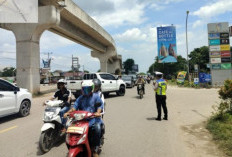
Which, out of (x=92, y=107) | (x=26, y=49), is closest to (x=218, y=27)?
(x=26, y=49)

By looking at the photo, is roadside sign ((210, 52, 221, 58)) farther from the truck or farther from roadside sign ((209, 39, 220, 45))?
the truck

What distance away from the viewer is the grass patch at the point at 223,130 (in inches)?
175

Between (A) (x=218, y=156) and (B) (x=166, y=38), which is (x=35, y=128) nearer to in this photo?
(A) (x=218, y=156)

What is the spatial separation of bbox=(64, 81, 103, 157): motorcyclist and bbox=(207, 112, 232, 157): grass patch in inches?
108

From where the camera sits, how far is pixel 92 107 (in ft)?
13.0

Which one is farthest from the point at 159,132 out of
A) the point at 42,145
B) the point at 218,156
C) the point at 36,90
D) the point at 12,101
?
the point at 36,90

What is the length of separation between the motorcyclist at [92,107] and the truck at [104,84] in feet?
31.7

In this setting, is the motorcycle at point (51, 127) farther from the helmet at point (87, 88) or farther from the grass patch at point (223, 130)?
the grass patch at point (223, 130)

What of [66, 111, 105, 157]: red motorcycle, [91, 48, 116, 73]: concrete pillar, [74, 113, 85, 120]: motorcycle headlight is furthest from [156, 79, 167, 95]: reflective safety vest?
[91, 48, 116, 73]: concrete pillar

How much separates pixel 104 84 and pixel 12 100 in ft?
25.7

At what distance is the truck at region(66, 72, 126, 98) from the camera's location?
13854 millimetres

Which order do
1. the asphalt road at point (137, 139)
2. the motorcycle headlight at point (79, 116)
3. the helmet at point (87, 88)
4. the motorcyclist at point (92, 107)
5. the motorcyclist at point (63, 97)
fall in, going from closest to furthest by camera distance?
the motorcycle headlight at point (79, 116)
the motorcyclist at point (92, 107)
the helmet at point (87, 88)
the asphalt road at point (137, 139)
the motorcyclist at point (63, 97)

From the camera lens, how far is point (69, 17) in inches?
832

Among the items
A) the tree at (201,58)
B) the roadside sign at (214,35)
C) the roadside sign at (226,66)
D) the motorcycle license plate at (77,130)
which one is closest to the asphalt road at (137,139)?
the motorcycle license plate at (77,130)
